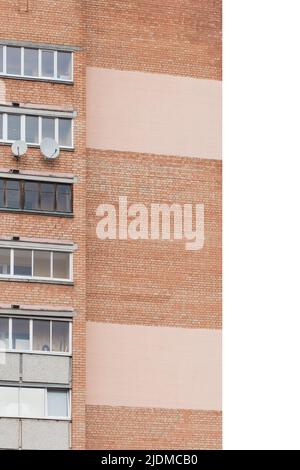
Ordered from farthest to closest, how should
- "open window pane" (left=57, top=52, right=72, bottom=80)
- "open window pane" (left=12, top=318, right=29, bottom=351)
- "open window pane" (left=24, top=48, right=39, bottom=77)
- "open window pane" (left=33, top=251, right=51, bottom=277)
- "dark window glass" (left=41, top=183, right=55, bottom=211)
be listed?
1. "open window pane" (left=57, top=52, right=72, bottom=80)
2. "open window pane" (left=24, top=48, right=39, bottom=77)
3. "dark window glass" (left=41, top=183, right=55, bottom=211)
4. "open window pane" (left=33, top=251, right=51, bottom=277)
5. "open window pane" (left=12, top=318, right=29, bottom=351)

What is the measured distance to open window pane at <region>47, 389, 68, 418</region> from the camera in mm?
63375

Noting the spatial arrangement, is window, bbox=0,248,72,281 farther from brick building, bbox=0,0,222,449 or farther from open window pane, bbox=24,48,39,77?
open window pane, bbox=24,48,39,77

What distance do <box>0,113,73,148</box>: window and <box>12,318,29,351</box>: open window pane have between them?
5959mm

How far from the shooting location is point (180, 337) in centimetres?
6588

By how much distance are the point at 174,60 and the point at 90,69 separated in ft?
10.3

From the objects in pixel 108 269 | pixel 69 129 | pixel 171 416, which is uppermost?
pixel 69 129

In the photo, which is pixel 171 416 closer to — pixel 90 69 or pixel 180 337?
pixel 180 337

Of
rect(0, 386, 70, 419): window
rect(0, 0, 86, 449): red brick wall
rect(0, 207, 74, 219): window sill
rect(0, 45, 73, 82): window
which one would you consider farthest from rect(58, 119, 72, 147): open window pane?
rect(0, 386, 70, 419): window

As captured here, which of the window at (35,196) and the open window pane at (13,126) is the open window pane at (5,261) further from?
the open window pane at (13,126)

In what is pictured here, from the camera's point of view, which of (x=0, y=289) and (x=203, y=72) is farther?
(x=203, y=72)

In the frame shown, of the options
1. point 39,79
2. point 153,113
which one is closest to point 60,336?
point 39,79

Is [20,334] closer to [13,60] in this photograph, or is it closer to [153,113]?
[13,60]

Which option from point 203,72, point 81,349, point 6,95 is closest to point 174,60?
point 203,72

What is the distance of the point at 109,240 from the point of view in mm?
65875
